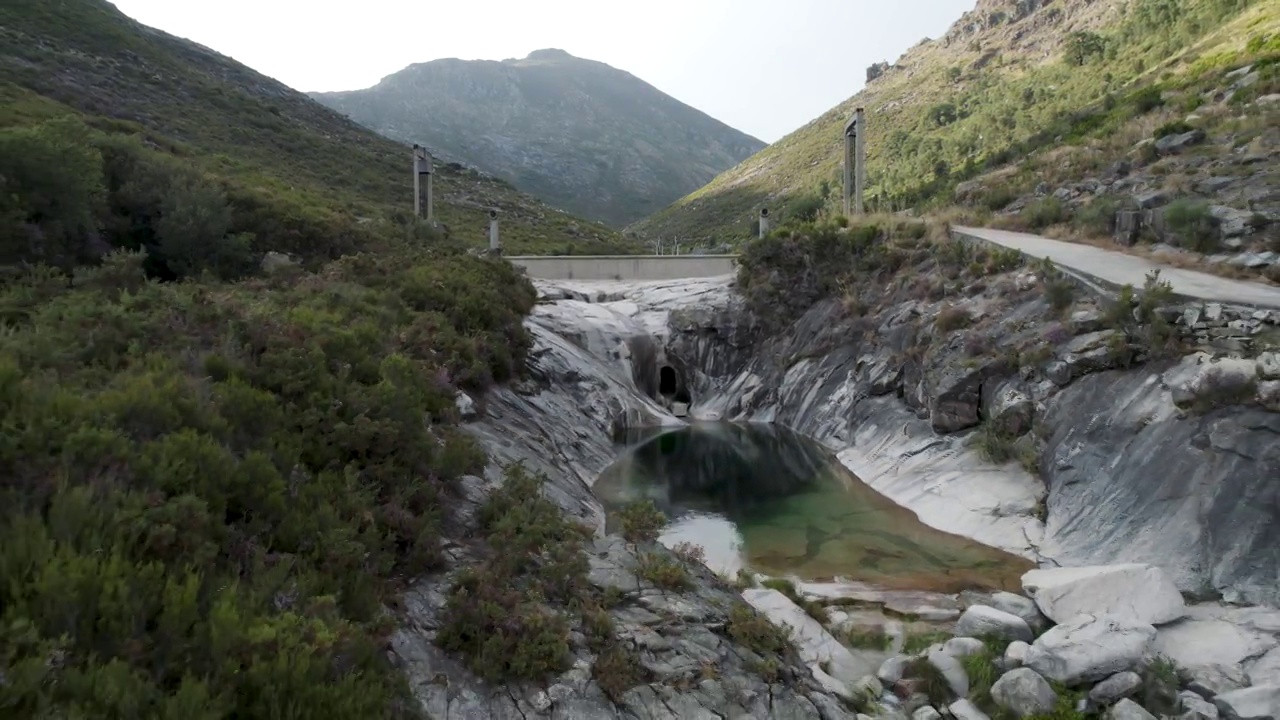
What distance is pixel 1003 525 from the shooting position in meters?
13.4

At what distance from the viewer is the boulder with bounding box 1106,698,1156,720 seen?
7169 mm

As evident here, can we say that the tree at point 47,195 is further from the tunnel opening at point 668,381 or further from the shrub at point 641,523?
the tunnel opening at point 668,381

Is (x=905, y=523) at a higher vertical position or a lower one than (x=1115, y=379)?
lower

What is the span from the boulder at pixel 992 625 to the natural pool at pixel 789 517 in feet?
6.66

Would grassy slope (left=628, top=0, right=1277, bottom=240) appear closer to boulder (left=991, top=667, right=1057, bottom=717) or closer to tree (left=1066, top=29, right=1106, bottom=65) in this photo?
tree (left=1066, top=29, right=1106, bottom=65)

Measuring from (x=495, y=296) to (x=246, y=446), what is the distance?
1268 centimetres

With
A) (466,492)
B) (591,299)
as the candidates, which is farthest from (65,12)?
(466,492)

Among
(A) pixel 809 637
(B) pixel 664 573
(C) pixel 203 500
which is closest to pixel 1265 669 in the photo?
(A) pixel 809 637

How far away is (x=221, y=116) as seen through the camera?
48.2 metres

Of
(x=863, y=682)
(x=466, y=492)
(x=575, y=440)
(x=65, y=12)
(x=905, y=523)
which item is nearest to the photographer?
(x=863, y=682)

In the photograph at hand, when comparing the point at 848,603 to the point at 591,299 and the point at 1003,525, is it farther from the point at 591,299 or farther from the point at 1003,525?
the point at 591,299

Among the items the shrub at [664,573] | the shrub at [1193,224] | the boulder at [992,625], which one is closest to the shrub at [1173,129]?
the shrub at [1193,224]

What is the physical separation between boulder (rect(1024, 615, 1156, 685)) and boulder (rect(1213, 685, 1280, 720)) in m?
0.76

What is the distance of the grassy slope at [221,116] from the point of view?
35.5m
